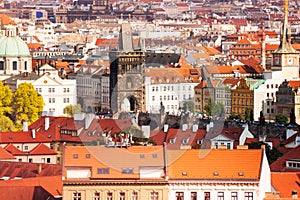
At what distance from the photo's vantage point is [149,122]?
5853cm

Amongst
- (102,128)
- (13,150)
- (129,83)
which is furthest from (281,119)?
(13,150)

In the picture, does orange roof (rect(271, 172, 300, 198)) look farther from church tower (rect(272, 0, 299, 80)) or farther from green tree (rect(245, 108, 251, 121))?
church tower (rect(272, 0, 299, 80))

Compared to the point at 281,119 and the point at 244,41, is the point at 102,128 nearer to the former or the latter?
the point at 281,119

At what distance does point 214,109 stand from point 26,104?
A: 28.4 ft

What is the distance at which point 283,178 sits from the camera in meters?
33.9

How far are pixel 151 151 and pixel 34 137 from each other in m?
19.7

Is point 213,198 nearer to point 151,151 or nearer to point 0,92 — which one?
point 151,151

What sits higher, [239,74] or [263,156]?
[263,156]

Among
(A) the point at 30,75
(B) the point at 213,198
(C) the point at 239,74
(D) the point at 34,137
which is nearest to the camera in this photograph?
(B) the point at 213,198

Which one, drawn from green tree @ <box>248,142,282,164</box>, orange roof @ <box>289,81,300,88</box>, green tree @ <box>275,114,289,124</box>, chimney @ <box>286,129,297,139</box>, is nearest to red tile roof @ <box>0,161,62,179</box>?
green tree @ <box>248,142,282,164</box>

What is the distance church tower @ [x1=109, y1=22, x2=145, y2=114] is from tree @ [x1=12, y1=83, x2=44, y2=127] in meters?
3.64

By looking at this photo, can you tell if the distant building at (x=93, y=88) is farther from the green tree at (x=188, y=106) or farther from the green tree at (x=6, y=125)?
the green tree at (x=6, y=125)

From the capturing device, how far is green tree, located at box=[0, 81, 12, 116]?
224ft

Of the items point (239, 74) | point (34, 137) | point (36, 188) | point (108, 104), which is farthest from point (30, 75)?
point (36, 188)
